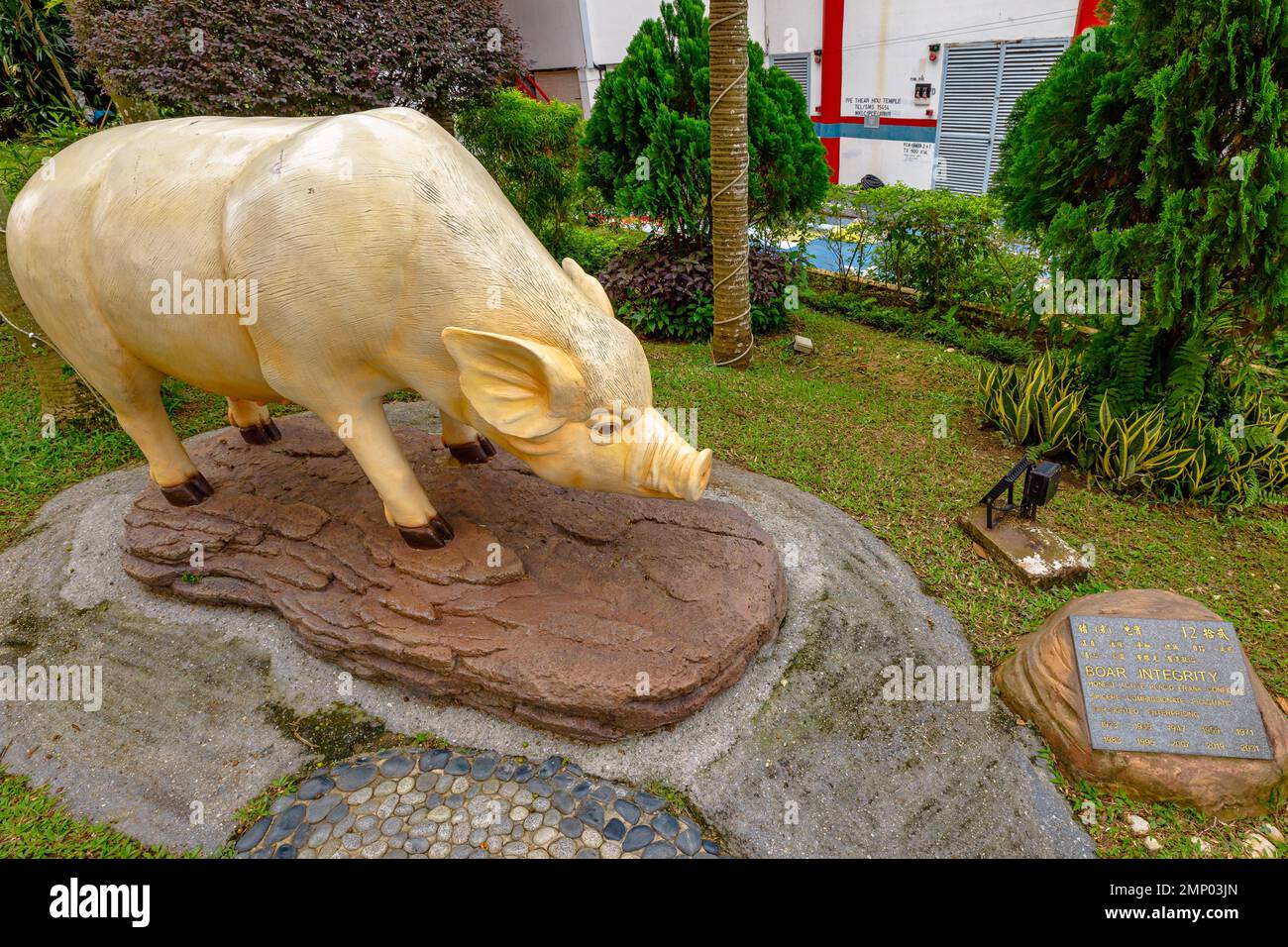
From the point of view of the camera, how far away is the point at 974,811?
132 inches

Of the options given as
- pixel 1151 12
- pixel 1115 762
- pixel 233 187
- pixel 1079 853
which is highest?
pixel 1151 12

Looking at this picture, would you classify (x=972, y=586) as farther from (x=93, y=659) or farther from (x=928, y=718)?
(x=93, y=659)

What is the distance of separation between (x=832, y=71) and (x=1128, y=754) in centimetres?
1393

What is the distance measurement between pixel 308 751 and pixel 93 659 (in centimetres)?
159

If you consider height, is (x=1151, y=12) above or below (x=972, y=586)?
above

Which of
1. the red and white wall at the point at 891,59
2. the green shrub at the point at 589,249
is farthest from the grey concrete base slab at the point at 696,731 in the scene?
the red and white wall at the point at 891,59

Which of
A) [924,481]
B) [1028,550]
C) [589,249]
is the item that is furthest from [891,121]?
[1028,550]

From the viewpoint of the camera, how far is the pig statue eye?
3240 mm

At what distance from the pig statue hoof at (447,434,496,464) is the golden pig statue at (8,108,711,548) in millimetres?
1105

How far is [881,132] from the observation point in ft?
44.8

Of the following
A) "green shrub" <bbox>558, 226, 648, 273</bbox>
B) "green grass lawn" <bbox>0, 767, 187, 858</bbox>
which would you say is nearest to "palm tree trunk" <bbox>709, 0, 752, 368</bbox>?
"green shrub" <bbox>558, 226, 648, 273</bbox>

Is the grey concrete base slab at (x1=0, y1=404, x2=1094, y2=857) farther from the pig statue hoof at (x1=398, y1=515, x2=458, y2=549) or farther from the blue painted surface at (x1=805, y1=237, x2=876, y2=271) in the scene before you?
the blue painted surface at (x1=805, y1=237, x2=876, y2=271)

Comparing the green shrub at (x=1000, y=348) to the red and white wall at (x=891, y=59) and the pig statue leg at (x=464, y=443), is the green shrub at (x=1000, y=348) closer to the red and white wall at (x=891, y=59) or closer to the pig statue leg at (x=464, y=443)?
the pig statue leg at (x=464, y=443)
